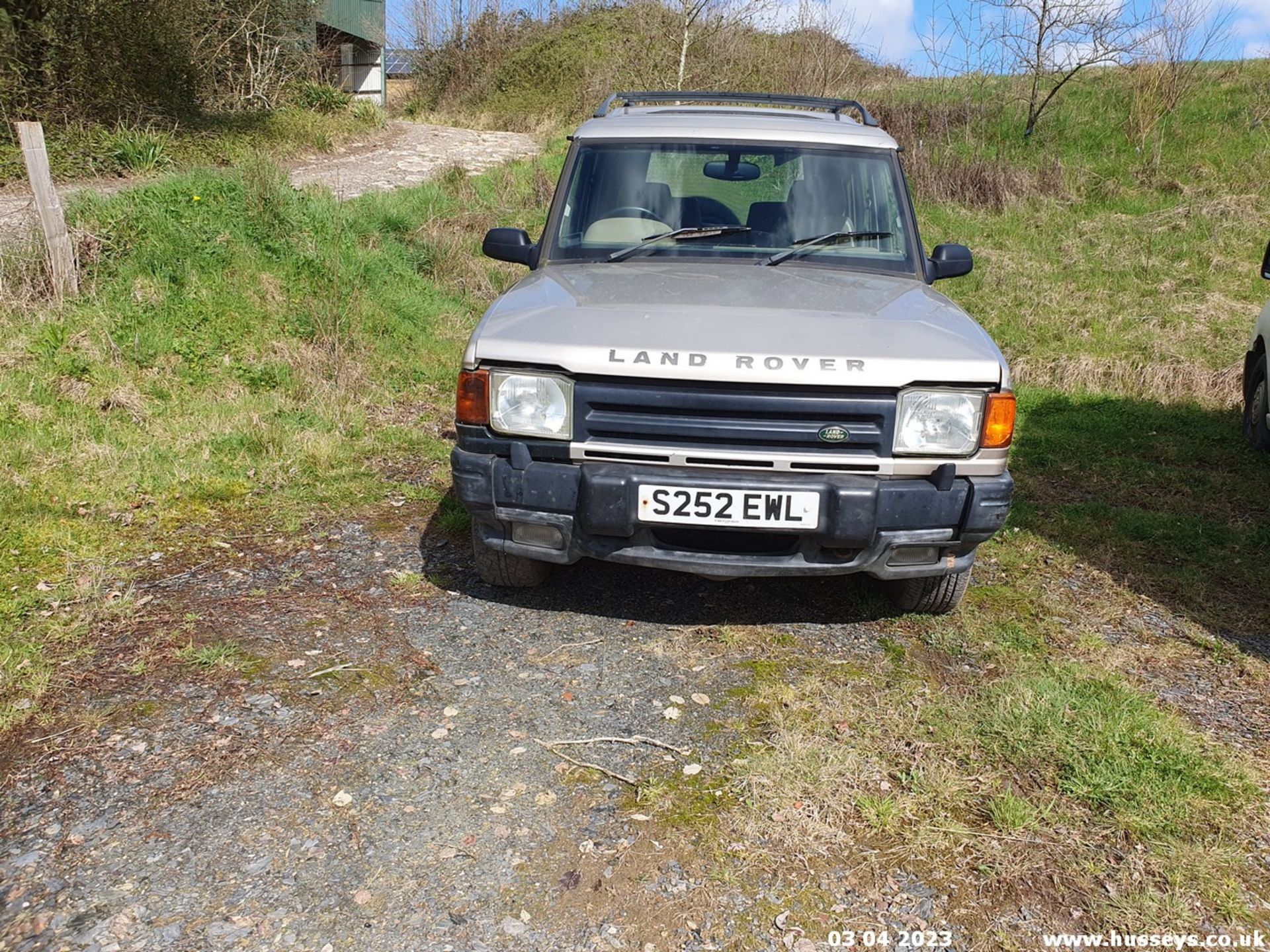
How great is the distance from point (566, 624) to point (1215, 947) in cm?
230

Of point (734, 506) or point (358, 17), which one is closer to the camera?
point (734, 506)

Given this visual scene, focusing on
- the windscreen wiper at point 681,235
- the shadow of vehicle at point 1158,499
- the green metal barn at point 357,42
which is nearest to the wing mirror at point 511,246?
the windscreen wiper at point 681,235

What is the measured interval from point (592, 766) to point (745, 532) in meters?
0.92

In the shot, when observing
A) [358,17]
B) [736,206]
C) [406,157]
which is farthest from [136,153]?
[358,17]

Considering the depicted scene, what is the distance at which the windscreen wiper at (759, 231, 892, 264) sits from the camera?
161 inches

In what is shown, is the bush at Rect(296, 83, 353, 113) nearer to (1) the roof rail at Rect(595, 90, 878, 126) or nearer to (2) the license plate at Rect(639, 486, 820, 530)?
(1) the roof rail at Rect(595, 90, 878, 126)

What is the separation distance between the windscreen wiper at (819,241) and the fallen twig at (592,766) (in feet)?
7.24

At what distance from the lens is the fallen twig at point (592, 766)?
2.83 meters

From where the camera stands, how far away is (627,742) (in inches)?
119

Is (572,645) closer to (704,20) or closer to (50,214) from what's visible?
(50,214)

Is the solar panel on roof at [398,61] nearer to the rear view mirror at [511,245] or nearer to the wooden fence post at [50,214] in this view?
the wooden fence post at [50,214]

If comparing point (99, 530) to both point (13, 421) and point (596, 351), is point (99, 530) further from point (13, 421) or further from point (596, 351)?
point (596, 351)

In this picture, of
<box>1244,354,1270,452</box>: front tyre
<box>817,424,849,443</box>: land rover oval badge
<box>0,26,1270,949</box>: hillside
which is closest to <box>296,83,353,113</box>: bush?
<box>0,26,1270,949</box>: hillside

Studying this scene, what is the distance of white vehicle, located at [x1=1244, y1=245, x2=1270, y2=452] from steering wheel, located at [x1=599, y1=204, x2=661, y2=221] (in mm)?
4201
